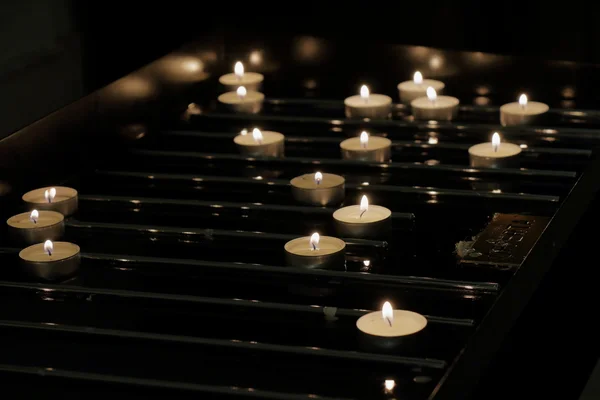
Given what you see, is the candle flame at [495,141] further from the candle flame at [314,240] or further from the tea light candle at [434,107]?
the candle flame at [314,240]

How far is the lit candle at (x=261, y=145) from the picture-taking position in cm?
238

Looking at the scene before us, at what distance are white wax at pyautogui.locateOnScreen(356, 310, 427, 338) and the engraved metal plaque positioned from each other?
0.25m

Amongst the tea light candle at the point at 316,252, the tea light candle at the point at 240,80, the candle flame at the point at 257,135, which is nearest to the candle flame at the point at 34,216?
the tea light candle at the point at 316,252

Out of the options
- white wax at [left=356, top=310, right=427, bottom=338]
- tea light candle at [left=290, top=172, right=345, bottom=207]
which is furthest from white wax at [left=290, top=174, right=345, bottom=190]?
white wax at [left=356, top=310, right=427, bottom=338]

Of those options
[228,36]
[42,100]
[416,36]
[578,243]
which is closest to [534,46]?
[416,36]

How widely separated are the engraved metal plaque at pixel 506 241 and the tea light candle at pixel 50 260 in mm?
623

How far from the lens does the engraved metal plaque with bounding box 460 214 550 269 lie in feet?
5.80

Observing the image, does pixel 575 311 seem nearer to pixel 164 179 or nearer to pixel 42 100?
pixel 164 179

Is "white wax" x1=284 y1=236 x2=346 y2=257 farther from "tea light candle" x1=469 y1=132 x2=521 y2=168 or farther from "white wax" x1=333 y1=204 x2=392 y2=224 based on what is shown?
"tea light candle" x1=469 y1=132 x2=521 y2=168

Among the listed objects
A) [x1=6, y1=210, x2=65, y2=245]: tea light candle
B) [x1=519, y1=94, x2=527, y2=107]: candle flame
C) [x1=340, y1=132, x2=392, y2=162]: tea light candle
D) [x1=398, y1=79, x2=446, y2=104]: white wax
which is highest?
[x1=398, y1=79, x2=446, y2=104]: white wax

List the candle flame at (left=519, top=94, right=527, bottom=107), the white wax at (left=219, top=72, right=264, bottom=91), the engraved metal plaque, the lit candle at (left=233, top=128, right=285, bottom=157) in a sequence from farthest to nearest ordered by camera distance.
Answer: the white wax at (left=219, top=72, right=264, bottom=91) < the candle flame at (left=519, top=94, right=527, bottom=107) < the lit candle at (left=233, top=128, right=285, bottom=157) < the engraved metal plaque

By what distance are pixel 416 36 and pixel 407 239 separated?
3.41 feet

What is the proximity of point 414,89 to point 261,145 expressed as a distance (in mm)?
503

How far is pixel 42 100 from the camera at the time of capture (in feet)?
7.02
